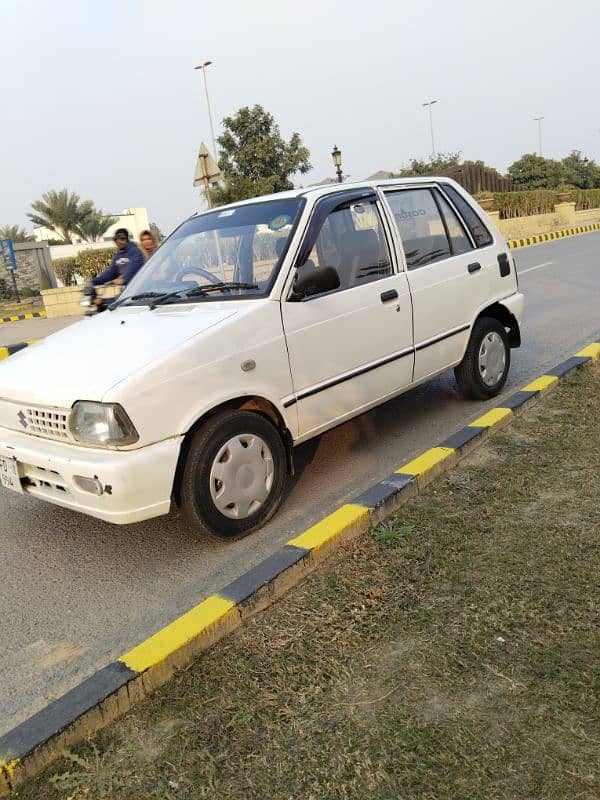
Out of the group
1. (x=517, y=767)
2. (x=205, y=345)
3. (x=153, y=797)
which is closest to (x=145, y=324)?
(x=205, y=345)

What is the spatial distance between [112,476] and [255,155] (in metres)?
34.9

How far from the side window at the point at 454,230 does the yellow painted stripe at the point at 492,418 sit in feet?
3.98

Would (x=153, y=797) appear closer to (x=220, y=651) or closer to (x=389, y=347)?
(x=220, y=651)

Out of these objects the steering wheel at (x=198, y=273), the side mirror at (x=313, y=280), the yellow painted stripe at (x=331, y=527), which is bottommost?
the yellow painted stripe at (x=331, y=527)

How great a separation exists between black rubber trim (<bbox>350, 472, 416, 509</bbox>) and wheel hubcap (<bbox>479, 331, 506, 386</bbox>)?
2.00 m

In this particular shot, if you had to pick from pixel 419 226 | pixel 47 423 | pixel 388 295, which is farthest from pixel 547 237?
pixel 47 423

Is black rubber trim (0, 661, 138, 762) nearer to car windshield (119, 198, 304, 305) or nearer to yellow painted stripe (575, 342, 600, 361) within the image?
car windshield (119, 198, 304, 305)

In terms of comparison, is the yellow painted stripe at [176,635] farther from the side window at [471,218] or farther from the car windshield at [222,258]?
the side window at [471,218]

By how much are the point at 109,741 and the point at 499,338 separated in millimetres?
4439

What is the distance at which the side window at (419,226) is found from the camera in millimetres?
4961

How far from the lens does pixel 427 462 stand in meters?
4.24

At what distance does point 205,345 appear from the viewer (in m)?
3.69

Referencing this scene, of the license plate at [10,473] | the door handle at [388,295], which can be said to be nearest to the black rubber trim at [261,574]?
the license plate at [10,473]

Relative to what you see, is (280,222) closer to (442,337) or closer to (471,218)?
(442,337)
